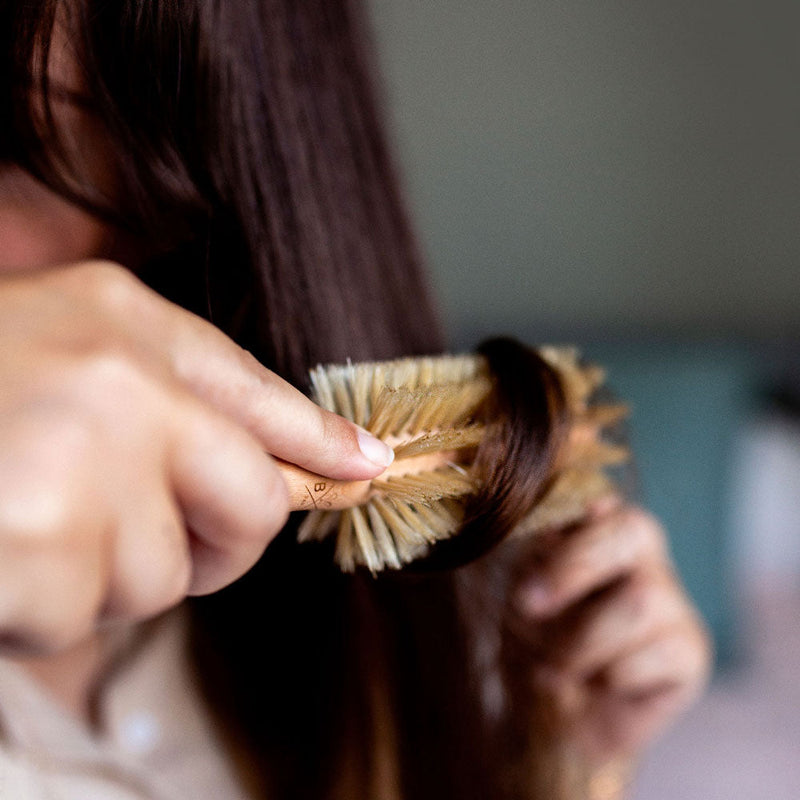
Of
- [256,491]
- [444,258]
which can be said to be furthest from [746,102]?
[256,491]

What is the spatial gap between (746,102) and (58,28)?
1.62 metres

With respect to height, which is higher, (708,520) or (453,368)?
(453,368)

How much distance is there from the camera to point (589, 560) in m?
0.65

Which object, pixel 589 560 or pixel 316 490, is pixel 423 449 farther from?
pixel 589 560

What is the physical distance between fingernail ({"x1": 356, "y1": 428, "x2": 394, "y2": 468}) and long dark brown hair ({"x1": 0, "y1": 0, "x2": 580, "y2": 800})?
83mm

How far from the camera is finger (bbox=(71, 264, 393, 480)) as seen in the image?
23 centimetres

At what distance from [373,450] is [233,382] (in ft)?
→ 0.27

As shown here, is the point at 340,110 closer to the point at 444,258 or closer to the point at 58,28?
the point at 58,28

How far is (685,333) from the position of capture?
1.67 m

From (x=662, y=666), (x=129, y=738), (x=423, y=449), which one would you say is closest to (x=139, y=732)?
(x=129, y=738)

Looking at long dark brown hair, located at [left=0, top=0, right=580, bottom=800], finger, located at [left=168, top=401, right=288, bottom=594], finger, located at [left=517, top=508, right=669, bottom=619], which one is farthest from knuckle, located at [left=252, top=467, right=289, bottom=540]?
finger, located at [left=517, top=508, right=669, bottom=619]

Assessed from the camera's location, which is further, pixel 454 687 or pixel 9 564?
pixel 454 687

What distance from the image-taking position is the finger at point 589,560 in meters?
0.65

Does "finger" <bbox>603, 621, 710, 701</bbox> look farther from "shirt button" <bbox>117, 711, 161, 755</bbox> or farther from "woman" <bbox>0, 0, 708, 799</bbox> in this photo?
"shirt button" <bbox>117, 711, 161, 755</bbox>
